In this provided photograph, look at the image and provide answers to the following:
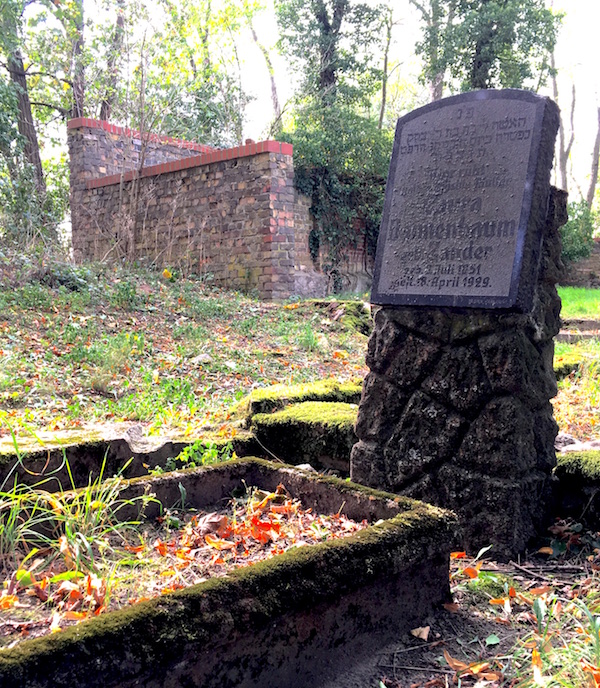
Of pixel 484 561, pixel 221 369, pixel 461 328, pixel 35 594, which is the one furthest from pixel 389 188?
pixel 221 369

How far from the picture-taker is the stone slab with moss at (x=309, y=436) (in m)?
3.57

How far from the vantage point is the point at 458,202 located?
301 centimetres

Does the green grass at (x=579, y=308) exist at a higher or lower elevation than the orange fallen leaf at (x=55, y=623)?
higher

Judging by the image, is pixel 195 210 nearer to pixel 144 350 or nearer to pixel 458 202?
pixel 144 350

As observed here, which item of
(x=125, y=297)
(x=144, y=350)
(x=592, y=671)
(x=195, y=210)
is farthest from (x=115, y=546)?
(x=195, y=210)

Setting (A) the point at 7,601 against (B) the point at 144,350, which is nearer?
(A) the point at 7,601

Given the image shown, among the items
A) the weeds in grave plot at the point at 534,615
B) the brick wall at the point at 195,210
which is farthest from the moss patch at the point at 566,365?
the brick wall at the point at 195,210

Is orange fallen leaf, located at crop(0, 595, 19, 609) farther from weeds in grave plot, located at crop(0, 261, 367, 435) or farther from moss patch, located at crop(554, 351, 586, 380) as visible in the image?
moss patch, located at crop(554, 351, 586, 380)

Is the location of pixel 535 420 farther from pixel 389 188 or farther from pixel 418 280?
pixel 389 188

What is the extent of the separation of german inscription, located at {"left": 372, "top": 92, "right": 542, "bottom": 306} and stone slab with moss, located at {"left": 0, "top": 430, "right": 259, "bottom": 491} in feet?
4.13

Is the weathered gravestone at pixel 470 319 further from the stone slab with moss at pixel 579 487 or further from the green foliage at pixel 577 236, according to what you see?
the green foliage at pixel 577 236

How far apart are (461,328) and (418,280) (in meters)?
0.31

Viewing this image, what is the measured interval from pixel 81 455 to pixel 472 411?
171cm

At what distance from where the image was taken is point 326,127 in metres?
14.6
